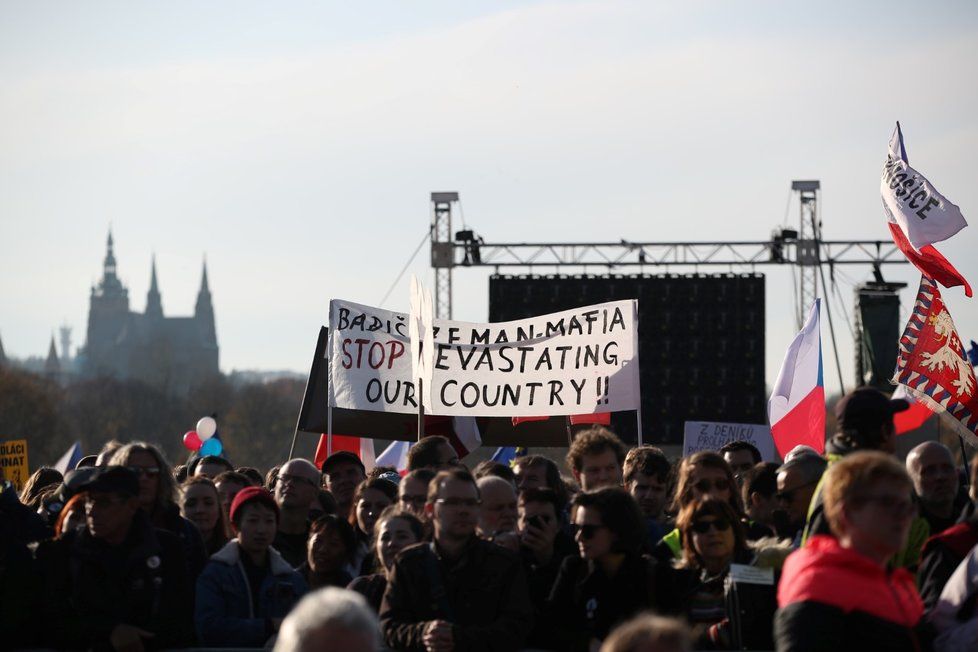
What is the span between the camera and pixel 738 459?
31.8ft

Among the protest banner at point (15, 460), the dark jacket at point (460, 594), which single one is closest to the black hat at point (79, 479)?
the dark jacket at point (460, 594)

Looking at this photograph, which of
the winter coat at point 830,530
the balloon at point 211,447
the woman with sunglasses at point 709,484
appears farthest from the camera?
the balloon at point 211,447

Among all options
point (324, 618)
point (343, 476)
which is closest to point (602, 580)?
point (324, 618)

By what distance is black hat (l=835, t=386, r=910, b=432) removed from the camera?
5.44 m

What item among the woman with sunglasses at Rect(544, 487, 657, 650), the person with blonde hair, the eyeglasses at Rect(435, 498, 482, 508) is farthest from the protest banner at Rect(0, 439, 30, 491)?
the person with blonde hair

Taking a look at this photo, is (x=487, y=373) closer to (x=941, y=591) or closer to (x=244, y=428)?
(x=941, y=591)

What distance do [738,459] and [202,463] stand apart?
3583 mm

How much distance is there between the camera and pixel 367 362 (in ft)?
40.6

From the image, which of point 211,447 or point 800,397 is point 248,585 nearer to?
point 800,397

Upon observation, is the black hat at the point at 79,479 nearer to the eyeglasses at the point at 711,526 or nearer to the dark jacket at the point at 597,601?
the dark jacket at the point at 597,601

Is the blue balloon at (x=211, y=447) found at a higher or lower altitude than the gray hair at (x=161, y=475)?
higher

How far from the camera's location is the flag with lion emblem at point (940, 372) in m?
11.1

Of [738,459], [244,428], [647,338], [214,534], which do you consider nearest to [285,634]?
[214,534]

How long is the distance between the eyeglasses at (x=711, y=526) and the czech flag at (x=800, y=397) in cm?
625
